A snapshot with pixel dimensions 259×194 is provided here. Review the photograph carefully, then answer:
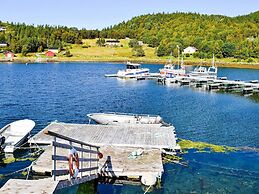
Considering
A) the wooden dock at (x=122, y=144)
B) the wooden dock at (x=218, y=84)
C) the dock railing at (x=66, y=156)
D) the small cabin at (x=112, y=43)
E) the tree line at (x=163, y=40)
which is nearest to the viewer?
the dock railing at (x=66, y=156)

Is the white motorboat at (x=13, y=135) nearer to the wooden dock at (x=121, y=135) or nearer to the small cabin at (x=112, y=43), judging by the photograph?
the wooden dock at (x=121, y=135)

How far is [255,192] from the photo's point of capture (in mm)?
19453

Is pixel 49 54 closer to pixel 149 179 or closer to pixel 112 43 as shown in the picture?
pixel 112 43

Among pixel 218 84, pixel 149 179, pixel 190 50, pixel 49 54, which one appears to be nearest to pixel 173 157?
pixel 149 179

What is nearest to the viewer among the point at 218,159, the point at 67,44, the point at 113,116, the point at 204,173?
the point at 204,173

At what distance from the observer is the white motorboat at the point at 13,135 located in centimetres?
2422

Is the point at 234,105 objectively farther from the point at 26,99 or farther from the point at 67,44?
the point at 67,44

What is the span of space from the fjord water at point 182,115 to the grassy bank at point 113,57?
73.6 metres

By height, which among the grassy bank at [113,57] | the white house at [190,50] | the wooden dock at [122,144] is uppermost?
the white house at [190,50]

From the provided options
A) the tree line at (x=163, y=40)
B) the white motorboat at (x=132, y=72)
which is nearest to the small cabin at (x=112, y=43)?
the tree line at (x=163, y=40)

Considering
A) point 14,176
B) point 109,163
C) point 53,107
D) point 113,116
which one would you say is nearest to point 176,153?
point 109,163

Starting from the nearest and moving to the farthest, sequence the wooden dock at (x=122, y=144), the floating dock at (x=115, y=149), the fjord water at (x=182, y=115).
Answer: the floating dock at (x=115, y=149), the wooden dock at (x=122, y=144), the fjord water at (x=182, y=115)

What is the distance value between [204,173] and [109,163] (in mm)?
6247

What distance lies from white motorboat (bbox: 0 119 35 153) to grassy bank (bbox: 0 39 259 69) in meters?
116
